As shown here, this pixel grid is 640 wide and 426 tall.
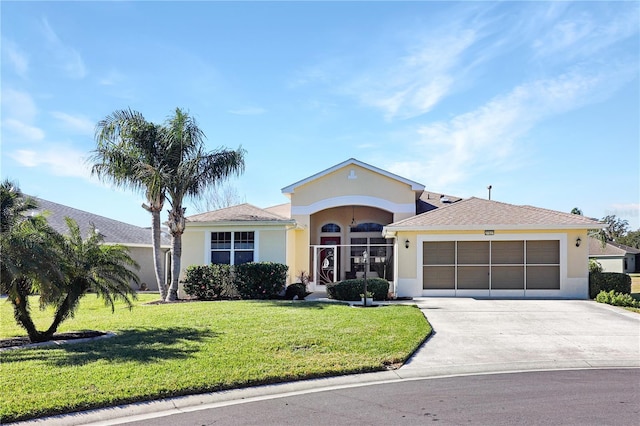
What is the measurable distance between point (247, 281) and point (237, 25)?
9.64m

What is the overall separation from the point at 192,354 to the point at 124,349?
147 centimetres

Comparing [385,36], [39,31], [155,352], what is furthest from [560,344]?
[39,31]

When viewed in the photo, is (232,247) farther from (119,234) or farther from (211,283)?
(119,234)

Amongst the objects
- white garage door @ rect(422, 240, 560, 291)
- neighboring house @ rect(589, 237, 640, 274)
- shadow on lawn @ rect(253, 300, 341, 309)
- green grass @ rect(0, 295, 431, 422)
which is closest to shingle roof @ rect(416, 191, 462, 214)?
white garage door @ rect(422, 240, 560, 291)

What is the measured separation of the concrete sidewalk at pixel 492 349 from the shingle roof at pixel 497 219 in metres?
3.56

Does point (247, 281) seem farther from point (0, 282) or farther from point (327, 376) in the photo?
point (327, 376)

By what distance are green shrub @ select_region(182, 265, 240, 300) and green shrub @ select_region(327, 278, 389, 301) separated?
4.44 meters

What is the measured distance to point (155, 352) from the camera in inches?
342

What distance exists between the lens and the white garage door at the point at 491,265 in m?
19.0

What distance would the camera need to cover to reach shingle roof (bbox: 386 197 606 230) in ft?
60.7

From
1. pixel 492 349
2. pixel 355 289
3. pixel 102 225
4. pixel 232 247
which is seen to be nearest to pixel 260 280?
pixel 232 247

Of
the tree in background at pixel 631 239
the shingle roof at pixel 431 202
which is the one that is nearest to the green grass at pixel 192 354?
the shingle roof at pixel 431 202

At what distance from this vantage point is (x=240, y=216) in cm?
2158

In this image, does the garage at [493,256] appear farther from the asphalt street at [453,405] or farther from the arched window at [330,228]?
the asphalt street at [453,405]
